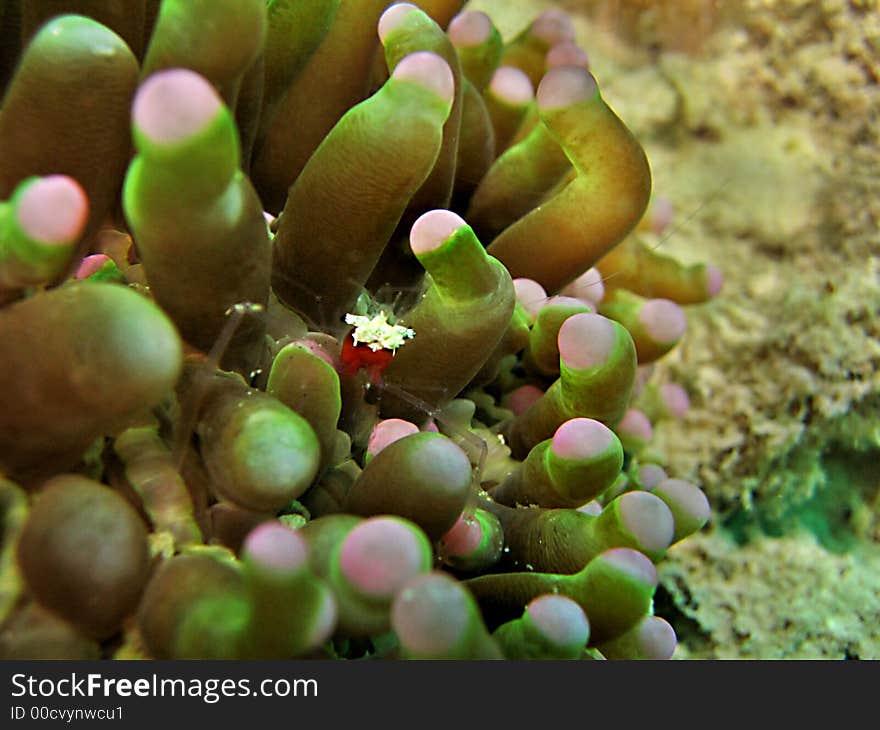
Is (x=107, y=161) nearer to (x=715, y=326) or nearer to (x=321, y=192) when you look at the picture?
(x=321, y=192)

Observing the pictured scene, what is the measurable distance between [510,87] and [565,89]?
1.93 ft

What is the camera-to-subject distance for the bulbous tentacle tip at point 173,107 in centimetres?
116

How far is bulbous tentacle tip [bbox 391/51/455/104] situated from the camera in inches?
62.7

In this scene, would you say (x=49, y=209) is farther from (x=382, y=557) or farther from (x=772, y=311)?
(x=772, y=311)

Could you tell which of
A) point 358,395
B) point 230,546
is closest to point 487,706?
point 230,546

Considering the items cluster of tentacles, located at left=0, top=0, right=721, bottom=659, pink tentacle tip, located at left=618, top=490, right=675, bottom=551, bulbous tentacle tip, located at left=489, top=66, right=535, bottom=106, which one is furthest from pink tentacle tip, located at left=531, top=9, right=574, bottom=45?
pink tentacle tip, located at left=618, top=490, right=675, bottom=551

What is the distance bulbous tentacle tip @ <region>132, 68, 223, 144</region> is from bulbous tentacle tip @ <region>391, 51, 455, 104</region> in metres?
0.51

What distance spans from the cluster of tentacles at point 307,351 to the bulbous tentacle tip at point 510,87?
9 cm

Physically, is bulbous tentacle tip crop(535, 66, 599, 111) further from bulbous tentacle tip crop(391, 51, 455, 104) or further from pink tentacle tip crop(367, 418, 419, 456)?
pink tentacle tip crop(367, 418, 419, 456)

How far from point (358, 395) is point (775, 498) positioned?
6.82 ft

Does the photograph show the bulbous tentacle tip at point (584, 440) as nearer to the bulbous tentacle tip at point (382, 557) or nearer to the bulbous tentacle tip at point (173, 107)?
the bulbous tentacle tip at point (382, 557)

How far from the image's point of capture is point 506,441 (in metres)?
2.29

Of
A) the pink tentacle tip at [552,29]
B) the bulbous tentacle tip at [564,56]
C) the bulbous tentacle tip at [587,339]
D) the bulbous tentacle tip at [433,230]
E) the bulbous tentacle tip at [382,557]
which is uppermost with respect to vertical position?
the pink tentacle tip at [552,29]

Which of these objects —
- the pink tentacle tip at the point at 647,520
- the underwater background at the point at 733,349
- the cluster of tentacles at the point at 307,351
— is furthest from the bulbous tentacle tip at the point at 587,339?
the pink tentacle tip at the point at 647,520
